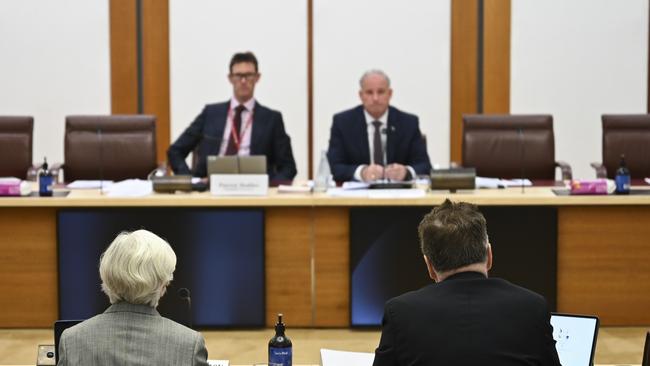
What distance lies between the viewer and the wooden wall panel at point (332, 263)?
17.3 feet

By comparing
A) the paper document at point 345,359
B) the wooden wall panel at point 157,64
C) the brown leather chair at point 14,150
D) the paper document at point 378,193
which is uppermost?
the wooden wall panel at point 157,64

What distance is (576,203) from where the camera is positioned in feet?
17.2

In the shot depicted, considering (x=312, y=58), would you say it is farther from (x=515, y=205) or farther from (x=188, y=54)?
(x=515, y=205)

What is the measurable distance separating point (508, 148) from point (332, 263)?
5.58 feet

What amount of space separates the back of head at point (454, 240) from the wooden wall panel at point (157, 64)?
Answer: 19.5ft

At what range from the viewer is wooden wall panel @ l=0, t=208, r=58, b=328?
5273 millimetres

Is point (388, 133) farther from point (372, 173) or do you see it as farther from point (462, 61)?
point (462, 61)

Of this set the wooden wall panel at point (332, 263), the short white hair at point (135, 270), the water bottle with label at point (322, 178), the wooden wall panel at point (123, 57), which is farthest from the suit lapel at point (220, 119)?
the short white hair at point (135, 270)

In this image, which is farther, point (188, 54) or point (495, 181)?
point (188, 54)

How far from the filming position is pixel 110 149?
6.50 metres

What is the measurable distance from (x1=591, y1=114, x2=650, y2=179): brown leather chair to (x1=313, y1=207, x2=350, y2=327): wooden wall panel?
2084mm

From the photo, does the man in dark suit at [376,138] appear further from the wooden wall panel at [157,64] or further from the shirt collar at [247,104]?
the wooden wall panel at [157,64]

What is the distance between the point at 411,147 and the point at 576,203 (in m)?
1.47

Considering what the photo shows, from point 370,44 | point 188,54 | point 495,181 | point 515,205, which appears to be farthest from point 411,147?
point 188,54
